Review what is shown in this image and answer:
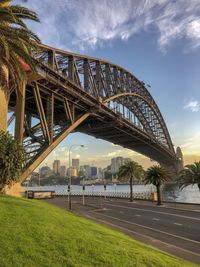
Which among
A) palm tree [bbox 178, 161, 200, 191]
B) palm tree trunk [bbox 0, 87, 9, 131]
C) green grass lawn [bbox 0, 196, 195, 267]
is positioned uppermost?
palm tree trunk [bbox 0, 87, 9, 131]

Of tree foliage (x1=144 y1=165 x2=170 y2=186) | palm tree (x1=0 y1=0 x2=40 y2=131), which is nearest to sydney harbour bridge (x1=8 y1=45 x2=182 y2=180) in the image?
palm tree (x1=0 y1=0 x2=40 y2=131)

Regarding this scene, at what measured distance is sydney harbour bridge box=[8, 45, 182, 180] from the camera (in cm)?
4116

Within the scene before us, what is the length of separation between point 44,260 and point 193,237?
1551 cm

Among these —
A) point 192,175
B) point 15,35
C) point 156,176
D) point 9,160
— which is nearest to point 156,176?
point 156,176

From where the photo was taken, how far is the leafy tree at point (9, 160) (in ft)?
85.3

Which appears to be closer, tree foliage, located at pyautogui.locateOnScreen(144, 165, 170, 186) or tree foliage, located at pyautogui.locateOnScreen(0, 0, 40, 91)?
tree foliage, located at pyautogui.locateOnScreen(0, 0, 40, 91)

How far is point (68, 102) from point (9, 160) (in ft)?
84.0

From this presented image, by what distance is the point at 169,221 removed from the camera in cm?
2883

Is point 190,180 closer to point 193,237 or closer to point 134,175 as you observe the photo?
point 193,237

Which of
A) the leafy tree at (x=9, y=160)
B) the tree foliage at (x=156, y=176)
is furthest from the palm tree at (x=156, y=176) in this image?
the leafy tree at (x=9, y=160)

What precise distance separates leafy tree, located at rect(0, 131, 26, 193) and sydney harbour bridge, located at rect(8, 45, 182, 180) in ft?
23.3

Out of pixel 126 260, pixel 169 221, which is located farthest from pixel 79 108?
pixel 126 260

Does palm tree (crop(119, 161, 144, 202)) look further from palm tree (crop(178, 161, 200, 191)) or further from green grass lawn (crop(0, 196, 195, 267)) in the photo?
green grass lawn (crop(0, 196, 195, 267))

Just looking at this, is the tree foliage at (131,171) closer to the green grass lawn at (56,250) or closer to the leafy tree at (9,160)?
the leafy tree at (9,160)
